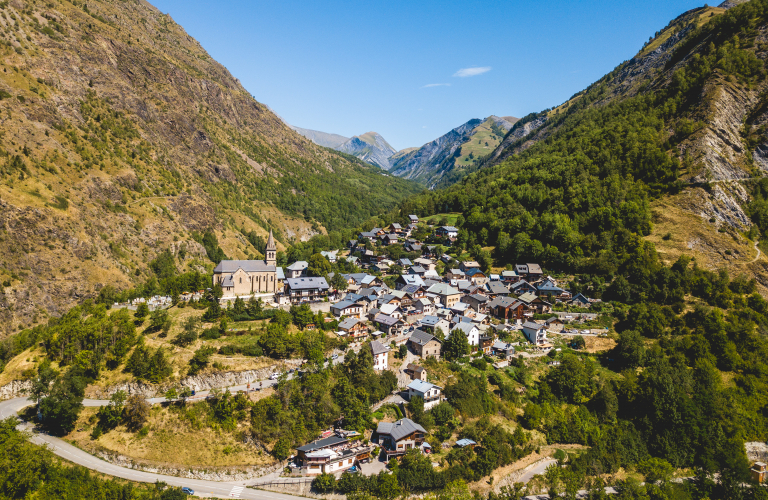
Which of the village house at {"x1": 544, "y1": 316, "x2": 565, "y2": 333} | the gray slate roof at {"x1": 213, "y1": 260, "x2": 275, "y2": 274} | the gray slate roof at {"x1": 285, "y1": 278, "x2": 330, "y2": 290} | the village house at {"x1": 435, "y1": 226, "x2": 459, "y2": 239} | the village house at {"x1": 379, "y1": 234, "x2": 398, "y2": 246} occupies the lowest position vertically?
the village house at {"x1": 544, "y1": 316, "x2": 565, "y2": 333}

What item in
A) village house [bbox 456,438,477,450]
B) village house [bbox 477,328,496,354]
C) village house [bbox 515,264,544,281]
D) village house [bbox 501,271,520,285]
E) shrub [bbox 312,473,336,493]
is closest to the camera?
shrub [bbox 312,473,336,493]

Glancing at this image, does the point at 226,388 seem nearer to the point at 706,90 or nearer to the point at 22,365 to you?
the point at 22,365

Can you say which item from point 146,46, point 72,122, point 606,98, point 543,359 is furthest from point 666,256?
point 146,46

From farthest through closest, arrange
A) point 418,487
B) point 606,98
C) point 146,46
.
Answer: point 606,98 < point 146,46 < point 418,487

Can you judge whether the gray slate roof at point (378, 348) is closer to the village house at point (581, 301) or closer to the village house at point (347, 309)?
the village house at point (347, 309)

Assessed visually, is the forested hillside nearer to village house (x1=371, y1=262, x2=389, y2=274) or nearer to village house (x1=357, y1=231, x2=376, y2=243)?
village house (x1=371, y1=262, x2=389, y2=274)

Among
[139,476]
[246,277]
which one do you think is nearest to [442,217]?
[246,277]

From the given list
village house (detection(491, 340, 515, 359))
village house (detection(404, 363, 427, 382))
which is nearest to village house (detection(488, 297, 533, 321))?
village house (detection(491, 340, 515, 359))

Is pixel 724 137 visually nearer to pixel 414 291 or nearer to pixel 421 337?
pixel 414 291
